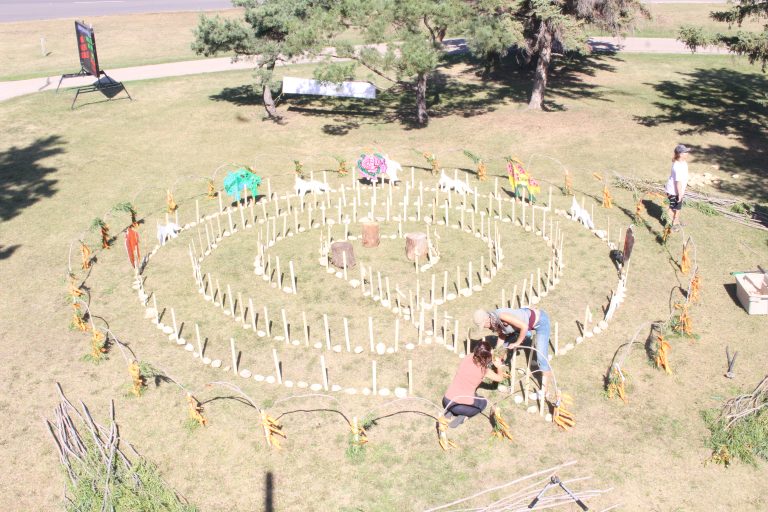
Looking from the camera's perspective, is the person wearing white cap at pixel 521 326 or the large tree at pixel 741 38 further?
the large tree at pixel 741 38

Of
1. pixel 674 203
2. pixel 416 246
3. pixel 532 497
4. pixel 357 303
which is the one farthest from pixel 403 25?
pixel 532 497

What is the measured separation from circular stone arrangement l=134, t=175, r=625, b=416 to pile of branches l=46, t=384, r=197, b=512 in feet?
7.64

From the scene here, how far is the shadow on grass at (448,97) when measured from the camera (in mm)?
25078

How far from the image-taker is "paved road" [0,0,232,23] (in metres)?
46.5

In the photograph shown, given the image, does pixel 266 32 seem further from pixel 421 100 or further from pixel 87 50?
pixel 87 50

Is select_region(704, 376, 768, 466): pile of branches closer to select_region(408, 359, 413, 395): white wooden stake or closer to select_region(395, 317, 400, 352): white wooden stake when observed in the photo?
select_region(408, 359, 413, 395): white wooden stake

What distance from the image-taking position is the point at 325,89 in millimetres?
26656

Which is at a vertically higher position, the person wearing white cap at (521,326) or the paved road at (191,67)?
the paved road at (191,67)

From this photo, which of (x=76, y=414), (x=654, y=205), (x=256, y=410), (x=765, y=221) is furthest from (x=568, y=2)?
(x=76, y=414)

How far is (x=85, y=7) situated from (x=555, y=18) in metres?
41.7

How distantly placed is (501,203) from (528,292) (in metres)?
4.64

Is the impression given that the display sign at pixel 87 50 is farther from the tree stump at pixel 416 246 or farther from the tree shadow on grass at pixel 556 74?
the tree stump at pixel 416 246

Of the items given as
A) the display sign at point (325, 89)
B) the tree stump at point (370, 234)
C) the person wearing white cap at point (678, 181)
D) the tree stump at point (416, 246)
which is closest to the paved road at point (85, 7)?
the display sign at point (325, 89)

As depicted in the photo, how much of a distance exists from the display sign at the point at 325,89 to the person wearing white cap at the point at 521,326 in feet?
58.4
